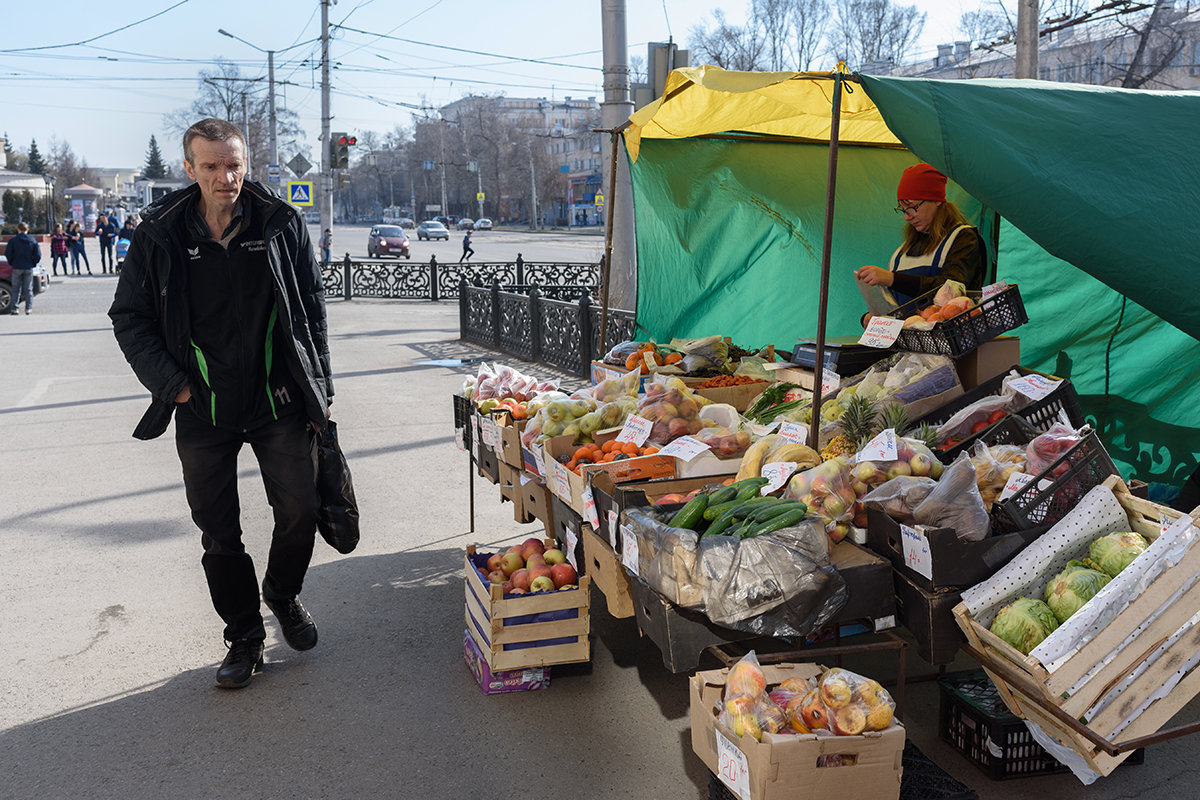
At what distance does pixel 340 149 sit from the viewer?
28656mm

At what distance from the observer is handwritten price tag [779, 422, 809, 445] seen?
443 cm

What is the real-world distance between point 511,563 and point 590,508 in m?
0.58

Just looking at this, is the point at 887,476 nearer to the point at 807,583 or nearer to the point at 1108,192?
the point at 807,583

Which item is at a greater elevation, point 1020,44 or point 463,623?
point 1020,44

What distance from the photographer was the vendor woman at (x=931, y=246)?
18.2 feet

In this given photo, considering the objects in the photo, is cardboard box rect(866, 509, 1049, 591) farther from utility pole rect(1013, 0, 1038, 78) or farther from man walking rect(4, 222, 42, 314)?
man walking rect(4, 222, 42, 314)

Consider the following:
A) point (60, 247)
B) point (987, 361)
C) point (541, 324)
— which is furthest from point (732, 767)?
point (60, 247)

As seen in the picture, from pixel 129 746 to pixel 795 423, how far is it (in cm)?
298

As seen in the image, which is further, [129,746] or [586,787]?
[129,746]

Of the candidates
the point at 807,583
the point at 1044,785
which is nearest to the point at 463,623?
the point at 807,583

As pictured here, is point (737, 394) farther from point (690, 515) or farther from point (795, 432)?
point (690, 515)

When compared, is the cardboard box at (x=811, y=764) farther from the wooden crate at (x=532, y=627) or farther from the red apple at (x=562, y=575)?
the red apple at (x=562, y=575)

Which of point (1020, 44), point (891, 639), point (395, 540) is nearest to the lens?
point (891, 639)

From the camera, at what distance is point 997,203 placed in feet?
12.5
